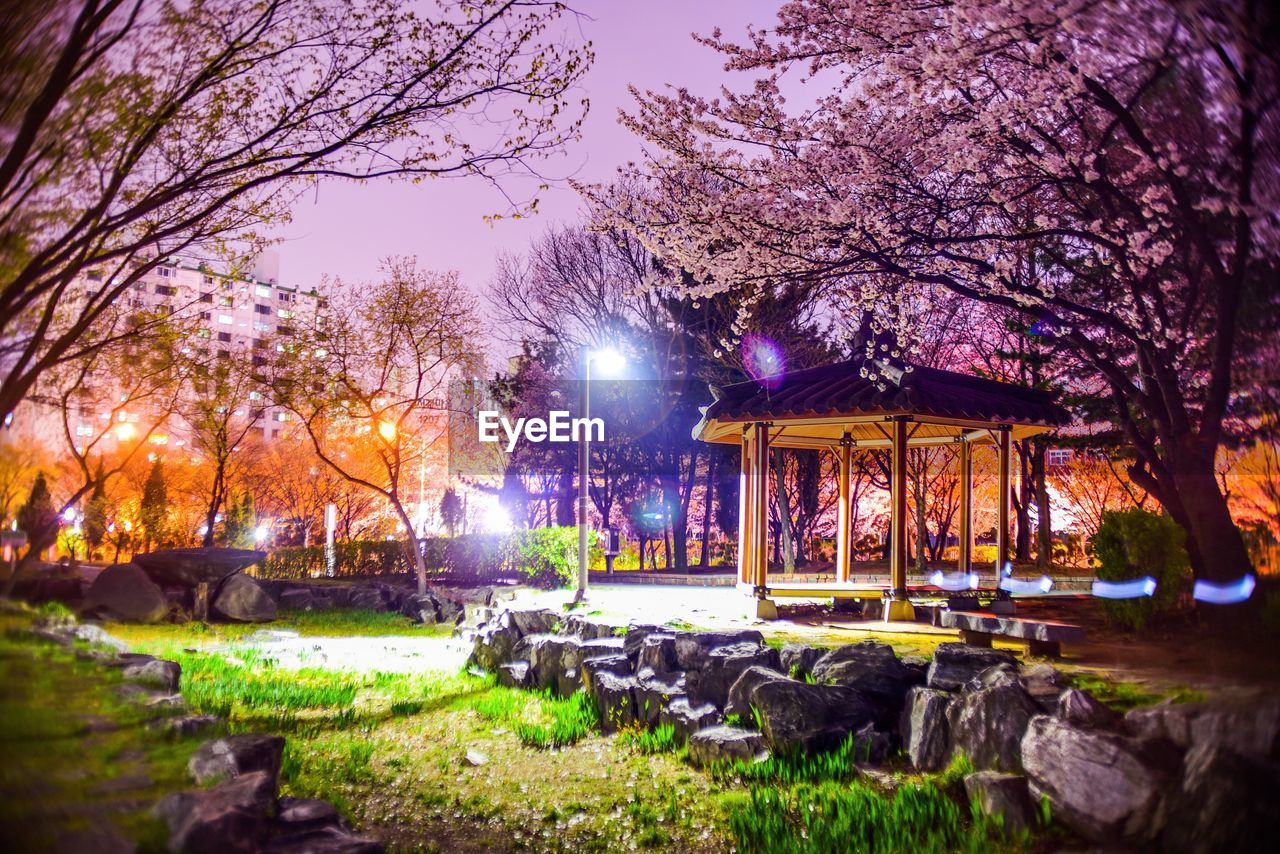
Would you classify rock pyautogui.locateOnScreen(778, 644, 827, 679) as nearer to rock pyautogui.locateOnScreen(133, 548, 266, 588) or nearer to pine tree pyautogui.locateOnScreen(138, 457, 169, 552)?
pine tree pyautogui.locateOnScreen(138, 457, 169, 552)

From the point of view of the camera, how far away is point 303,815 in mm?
3717

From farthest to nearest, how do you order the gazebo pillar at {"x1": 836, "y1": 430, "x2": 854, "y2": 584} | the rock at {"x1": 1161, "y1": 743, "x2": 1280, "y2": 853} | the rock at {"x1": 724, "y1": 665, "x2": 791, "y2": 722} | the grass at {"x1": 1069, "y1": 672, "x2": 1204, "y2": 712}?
the gazebo pillar at {"x1": 836, "y1": 430, "x2": 854, "y2": 584}, the rock at {"x1": 724, "y1": 665, "x2": 791, "y2": 722}, the grass at {"x1": 1069, "y1": 672, "x2": 1204, "y2": 712}, the rock at {"x1": 1161, "y1": 743, "x2": 1280, "y2": 853}

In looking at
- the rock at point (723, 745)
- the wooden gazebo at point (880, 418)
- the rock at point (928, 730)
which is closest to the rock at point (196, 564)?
the rock at point (723, 745)

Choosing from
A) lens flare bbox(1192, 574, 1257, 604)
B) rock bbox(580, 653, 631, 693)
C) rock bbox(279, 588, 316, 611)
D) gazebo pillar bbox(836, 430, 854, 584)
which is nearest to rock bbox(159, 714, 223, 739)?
lens flare bbox(1192, 574, 1257, 604)

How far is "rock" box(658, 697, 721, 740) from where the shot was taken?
595cm

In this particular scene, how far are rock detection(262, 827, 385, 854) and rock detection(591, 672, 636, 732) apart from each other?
3426 mm

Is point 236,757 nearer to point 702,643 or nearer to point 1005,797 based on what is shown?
point 1005,797

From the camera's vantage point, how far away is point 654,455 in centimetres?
2519

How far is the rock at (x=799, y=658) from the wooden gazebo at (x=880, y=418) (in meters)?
2.49

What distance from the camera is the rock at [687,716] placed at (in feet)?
19.5

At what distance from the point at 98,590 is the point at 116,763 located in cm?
197

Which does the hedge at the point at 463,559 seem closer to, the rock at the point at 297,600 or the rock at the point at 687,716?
the rock at the point at 297,600

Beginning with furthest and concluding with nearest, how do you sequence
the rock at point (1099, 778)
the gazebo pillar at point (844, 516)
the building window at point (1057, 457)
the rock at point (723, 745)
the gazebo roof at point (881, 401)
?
the building window at point (1057, 457) → the gazebo pillar at point (844, 516) → the gazebo roof at point (881, 401) → the rock at point (723, 745) → the rock at point (1099, 778)

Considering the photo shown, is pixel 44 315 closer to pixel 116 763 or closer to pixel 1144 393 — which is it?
pixel 116 763
